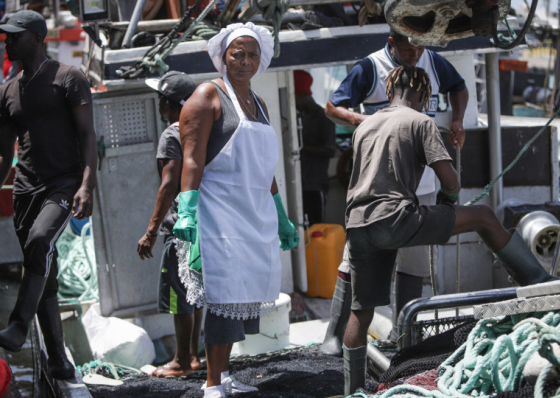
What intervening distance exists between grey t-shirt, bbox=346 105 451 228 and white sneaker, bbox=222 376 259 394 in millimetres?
1226

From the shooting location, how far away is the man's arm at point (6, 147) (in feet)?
14.5

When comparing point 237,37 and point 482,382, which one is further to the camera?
point 237,37

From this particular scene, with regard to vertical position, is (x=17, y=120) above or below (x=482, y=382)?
above

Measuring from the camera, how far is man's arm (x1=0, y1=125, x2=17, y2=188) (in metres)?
4.42

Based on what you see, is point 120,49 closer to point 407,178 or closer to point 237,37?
point 237,37

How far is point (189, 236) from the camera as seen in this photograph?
12.1 ft

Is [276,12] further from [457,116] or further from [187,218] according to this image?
[187,218]

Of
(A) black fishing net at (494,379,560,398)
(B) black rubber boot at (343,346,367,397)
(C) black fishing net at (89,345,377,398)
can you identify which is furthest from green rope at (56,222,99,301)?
(A) black fishing net at (494,379,560,398)

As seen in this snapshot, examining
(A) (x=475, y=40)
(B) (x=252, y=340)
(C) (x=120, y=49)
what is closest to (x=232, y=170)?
(B) (x=252, y=340)

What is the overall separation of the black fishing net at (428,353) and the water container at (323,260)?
3425mm

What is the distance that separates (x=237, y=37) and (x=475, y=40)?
2944 mm

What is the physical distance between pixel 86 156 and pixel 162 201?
0.52 m

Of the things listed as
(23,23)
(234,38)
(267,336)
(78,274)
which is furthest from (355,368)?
(78,274)

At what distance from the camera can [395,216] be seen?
3.61m
